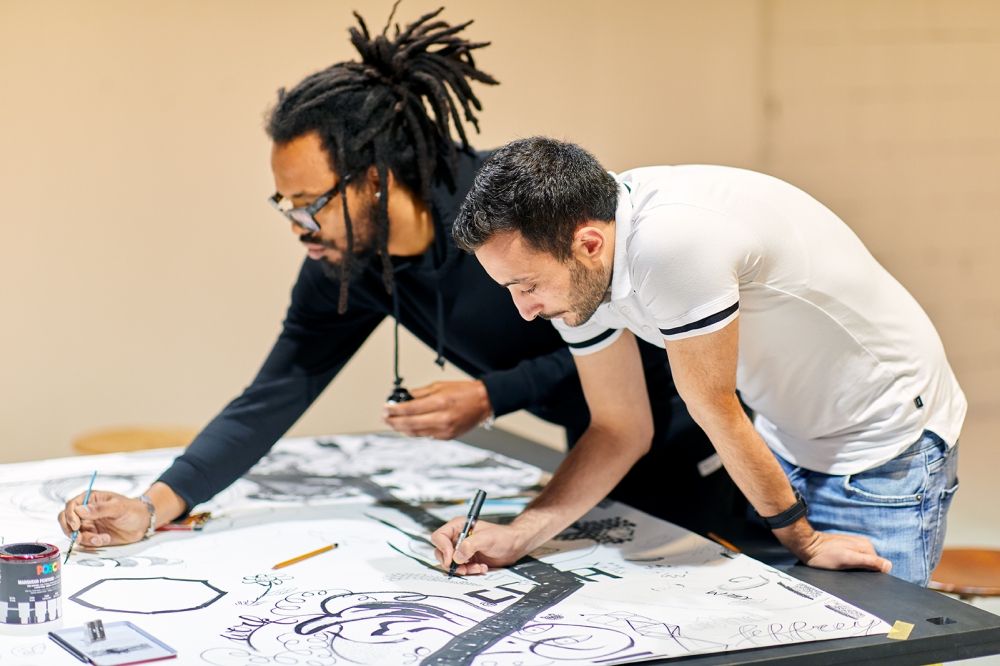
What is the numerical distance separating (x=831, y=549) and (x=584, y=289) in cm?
54

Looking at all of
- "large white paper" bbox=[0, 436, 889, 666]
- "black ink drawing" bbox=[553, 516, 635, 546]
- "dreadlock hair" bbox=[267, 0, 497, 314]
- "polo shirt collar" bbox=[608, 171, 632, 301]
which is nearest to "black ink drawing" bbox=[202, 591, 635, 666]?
"large white paper" bbox=[0, 436, 889, 666]

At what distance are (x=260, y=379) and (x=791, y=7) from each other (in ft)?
9.11

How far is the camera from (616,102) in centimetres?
377

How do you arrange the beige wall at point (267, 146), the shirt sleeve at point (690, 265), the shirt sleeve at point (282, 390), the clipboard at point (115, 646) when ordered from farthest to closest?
1. the beige wall at point (267, 146)
2. the shirt sleeve at point (282, 390)
3. the shirt sleeve at point (690, 265)
4. the clipboard at point (115, 646)

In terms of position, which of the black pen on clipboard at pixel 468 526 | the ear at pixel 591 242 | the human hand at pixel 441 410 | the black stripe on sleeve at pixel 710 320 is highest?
the ear at pixel 591 242

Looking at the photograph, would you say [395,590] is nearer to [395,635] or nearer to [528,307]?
[395,635]

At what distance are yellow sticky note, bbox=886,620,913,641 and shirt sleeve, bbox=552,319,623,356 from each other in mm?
559

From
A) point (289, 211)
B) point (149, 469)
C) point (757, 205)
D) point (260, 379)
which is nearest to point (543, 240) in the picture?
point (757, 205)

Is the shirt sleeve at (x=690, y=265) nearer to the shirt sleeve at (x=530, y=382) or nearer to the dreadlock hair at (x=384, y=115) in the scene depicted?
the shirt sleeve at (x=530, y=382)

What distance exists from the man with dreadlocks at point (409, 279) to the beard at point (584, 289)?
42cm

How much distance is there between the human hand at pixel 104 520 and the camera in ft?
4.92

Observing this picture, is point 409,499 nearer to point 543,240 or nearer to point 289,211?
point 289,211

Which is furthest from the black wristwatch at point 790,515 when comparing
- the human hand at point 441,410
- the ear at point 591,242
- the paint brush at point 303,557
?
the paint brush at point 303,557

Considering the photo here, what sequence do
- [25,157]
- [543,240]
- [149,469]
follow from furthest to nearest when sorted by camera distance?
1. [25,157]
2. [149,469]
3. [543,240]
